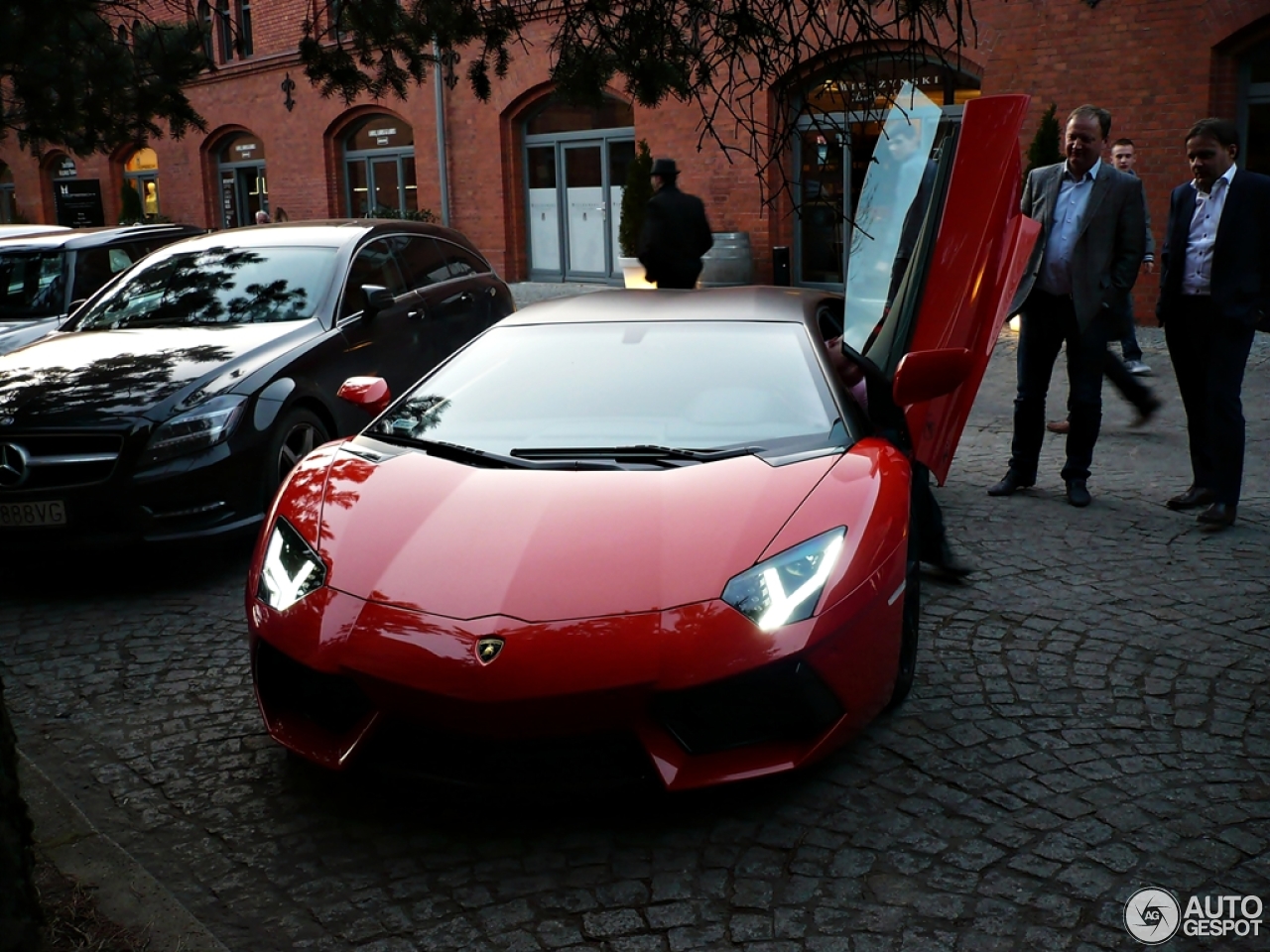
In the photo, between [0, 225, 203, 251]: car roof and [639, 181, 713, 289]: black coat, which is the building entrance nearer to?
[639, 181, 713, 289]: black coat

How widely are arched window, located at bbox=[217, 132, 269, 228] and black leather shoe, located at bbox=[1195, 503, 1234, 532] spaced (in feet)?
80.3

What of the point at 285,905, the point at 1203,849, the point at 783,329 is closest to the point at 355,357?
the point at 783,329

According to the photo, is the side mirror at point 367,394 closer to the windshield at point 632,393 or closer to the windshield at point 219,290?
the windshield at point 632,393

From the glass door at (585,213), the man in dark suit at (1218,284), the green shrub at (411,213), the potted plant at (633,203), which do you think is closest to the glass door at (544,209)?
the glass door at (585,213)

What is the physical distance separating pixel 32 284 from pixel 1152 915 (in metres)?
8.90

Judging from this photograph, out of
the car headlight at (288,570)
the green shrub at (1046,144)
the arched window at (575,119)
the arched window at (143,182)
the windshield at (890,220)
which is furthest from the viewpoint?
the arched window at (143,182)

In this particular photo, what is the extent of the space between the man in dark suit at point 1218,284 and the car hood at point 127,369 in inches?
175

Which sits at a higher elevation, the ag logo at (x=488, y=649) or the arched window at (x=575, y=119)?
the arched window at (x=575, y=119)

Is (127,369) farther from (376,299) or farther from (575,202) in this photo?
(575,202)

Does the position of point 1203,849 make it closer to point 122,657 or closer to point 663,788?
point 663,788

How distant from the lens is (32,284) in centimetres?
933

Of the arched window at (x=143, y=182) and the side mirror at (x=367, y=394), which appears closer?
the side mirror at (x=367, y=394)

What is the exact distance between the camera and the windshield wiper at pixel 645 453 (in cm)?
396

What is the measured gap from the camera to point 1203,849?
3100mm
